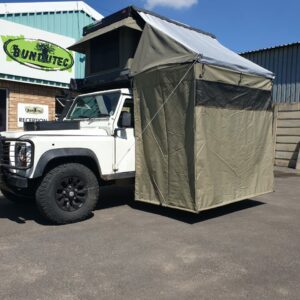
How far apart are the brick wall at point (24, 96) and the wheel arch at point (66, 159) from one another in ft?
19.5

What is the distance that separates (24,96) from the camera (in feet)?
37.4

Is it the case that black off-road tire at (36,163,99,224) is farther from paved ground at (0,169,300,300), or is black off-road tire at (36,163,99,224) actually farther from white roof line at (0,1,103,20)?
white roof line at (0,1,103,20)

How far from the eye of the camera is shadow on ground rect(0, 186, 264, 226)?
20.2 ft

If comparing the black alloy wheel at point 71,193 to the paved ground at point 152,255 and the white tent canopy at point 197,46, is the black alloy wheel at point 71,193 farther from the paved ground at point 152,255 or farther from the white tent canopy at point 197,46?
the white tent canopy at point 197,46

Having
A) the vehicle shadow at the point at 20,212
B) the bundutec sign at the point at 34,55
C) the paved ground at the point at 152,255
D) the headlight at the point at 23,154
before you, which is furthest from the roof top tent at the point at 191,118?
the bundutec sign at the point at 34,55

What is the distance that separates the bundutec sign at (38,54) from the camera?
1090 cm

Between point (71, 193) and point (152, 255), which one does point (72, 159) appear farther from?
point (152, 255)

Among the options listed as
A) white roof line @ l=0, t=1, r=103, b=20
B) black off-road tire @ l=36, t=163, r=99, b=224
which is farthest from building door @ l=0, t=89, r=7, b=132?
black off-road tire @ l=36, t=163, r=99, b=224

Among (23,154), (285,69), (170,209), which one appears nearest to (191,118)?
(170,209)

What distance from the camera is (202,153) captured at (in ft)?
19.2

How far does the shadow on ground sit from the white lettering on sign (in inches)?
164

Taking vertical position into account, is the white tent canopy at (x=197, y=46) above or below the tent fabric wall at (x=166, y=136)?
above

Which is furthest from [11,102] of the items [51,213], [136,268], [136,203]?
[136,268]

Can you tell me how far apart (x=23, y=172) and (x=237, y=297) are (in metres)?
3.48
